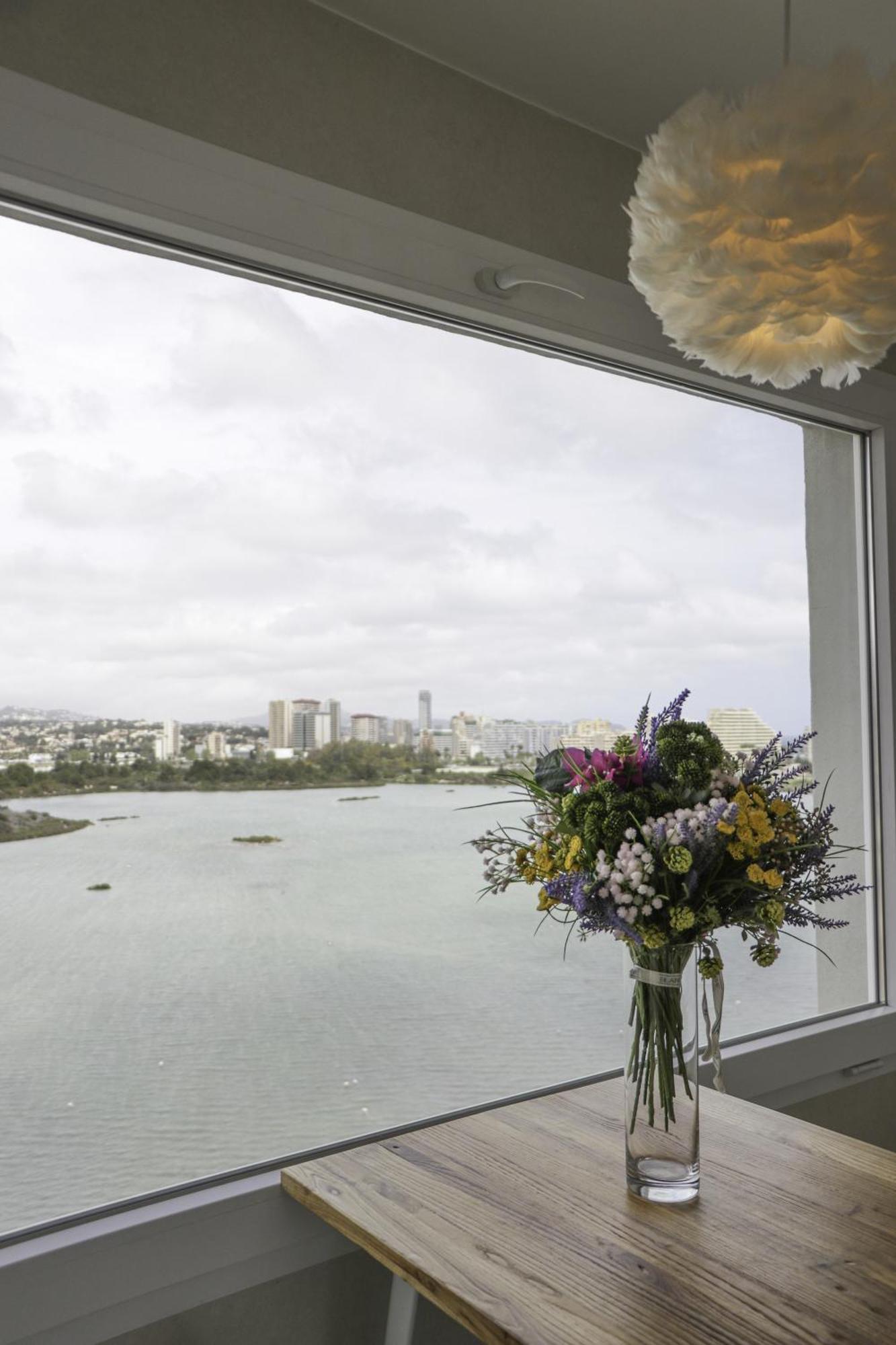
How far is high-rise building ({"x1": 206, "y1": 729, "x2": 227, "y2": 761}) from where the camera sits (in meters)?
1.59

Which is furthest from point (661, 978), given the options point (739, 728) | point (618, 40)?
point (618, 40)

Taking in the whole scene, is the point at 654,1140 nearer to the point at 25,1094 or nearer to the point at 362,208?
the point at 25,1094

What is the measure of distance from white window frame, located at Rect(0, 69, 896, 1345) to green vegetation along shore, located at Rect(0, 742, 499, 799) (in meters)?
0.59

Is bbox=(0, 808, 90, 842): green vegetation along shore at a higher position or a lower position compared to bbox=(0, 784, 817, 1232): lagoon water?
higher

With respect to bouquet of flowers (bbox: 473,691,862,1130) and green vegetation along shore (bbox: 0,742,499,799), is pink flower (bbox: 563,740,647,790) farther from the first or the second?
green vegetation along shore (bbox: 0,742,499,799)

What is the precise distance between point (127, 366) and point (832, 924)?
1.33 metres

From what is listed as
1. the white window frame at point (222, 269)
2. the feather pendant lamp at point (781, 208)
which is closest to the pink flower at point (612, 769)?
the feather pendant lamp at point (781, 208)

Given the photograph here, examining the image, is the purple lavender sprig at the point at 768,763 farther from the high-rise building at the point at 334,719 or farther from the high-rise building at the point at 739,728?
the high-rise building at the point at 739,728

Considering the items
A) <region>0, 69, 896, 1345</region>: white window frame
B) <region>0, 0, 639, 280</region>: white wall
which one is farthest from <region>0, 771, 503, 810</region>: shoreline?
<region>0, 0, 639, 280</region>: white wall

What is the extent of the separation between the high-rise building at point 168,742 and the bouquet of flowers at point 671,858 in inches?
22.3

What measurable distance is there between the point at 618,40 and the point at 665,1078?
1.81 m

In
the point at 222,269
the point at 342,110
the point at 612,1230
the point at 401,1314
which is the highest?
the point at 342,110

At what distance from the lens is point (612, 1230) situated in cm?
121

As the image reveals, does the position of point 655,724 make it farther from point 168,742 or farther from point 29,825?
point 29,825
